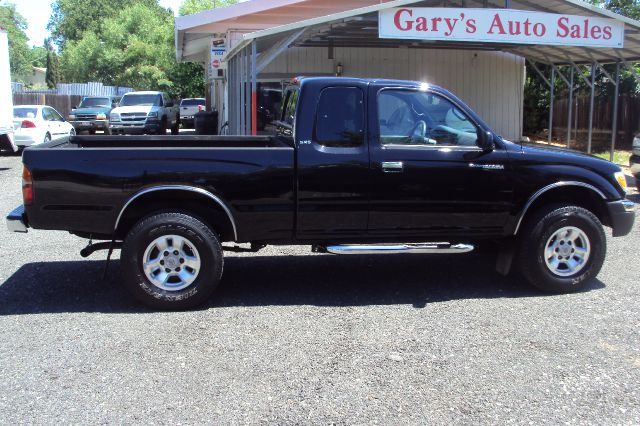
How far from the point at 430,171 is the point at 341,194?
2.82 feet

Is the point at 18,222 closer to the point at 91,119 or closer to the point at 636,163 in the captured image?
the point at 636,163

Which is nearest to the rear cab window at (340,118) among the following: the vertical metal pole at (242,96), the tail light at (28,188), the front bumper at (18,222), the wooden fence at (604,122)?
the tail light at (28,188)

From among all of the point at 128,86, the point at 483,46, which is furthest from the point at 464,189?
the point at 128,86

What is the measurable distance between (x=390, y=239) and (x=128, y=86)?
4874 cm

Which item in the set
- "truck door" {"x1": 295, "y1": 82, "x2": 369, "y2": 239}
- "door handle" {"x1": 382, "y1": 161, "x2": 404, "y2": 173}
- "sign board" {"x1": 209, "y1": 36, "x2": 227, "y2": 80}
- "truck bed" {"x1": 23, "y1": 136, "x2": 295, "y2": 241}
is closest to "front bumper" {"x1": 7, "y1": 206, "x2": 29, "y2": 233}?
"truck bed" {"x1": 23, "y1": 136, "x2": 295, "y2": 241}

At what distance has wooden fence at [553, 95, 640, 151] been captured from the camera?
65.9ft

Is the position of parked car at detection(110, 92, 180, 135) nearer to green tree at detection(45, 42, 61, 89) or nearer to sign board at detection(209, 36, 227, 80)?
sign board at detection(209, 36, 227, 80)

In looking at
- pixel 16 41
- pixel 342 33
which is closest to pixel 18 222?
pixel 342 33

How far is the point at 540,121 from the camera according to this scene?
2361 cm

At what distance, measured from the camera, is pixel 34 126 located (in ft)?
64.2

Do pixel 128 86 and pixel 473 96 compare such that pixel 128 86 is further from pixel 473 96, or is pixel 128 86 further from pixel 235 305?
pixel 235 305

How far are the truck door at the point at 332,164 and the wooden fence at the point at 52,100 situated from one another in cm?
3242

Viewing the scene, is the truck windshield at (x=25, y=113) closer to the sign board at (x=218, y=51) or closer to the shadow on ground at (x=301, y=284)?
the sign board at (x=218, y=51)

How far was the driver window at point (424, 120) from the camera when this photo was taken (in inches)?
242
